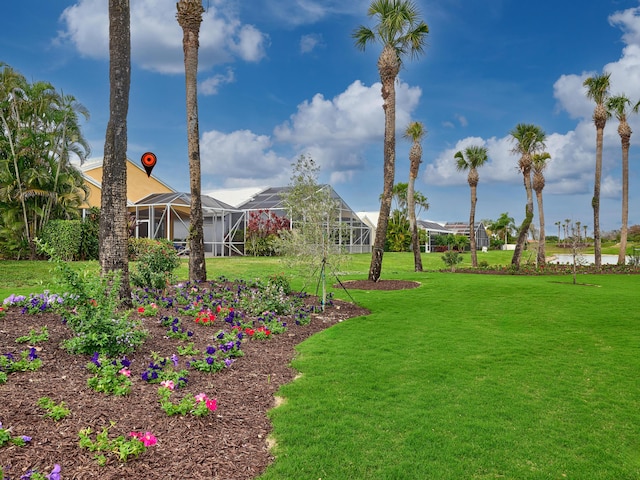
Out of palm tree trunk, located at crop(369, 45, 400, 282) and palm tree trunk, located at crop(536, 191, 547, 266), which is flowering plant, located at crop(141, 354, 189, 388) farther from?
palm tree trunk, located at crop(536, 191, 547, 266)

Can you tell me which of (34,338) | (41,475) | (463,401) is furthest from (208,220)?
(41,475)

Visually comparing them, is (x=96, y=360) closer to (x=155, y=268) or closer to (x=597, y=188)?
(x=155, y=268)

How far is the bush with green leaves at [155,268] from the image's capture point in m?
9.80

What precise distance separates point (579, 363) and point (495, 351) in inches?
45.0

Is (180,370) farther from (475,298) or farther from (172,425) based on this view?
(475,298)

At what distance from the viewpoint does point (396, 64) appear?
1595 centimetres

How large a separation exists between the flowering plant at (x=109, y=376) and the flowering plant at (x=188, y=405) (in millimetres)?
444

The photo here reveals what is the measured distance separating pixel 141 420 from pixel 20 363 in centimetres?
168

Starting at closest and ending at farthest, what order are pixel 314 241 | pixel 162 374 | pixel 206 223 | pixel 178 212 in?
pixel 162 374 → pixel 314 241 → pixel 178 212 → pixel 206 223

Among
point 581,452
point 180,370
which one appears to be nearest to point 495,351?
point 581,452

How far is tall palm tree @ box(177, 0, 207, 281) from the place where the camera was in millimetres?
11867

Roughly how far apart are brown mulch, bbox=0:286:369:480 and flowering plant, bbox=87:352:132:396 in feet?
0.27

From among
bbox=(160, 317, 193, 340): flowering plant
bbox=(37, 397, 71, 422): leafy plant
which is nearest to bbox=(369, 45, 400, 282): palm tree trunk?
bbox=(160, 317, 193, 340): flowering plant

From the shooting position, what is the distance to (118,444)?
11.6ft
